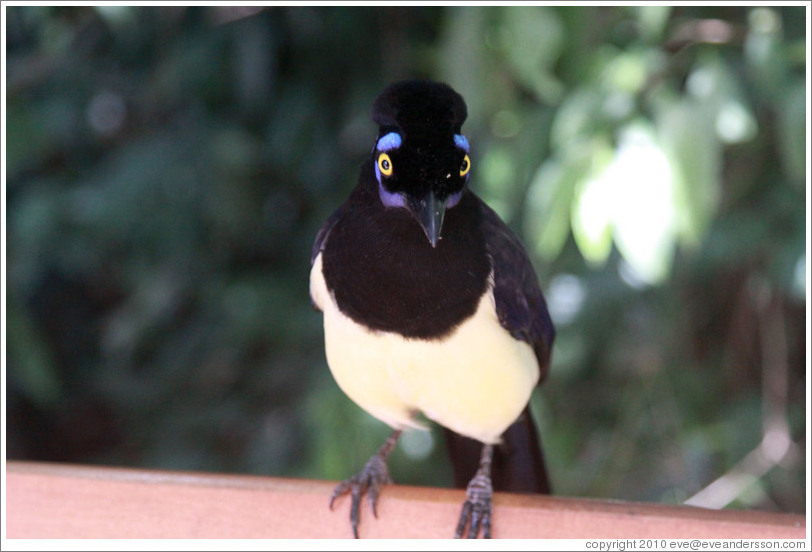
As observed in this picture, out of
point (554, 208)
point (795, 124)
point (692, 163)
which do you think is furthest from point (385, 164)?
point (795, 124)

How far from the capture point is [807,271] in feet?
7.23

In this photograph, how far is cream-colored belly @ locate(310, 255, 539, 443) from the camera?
1618mm

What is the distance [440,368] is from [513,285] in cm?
21

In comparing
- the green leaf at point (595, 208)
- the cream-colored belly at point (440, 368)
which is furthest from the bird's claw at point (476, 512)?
the green leaf at point (595, 208)

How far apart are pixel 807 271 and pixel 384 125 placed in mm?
1236

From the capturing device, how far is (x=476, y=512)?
1.69 m

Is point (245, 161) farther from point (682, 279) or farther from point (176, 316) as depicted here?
point (682, 279)

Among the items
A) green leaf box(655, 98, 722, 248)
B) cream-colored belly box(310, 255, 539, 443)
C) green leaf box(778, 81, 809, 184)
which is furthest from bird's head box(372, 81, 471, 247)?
green leaf box(778, 81, 809, 184)

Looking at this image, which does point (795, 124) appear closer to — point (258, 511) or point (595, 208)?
point (595, 208)

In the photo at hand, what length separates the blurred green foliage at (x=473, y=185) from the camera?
2066mm

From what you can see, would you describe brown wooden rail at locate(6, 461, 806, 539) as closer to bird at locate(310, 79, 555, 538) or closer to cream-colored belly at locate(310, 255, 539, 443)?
bird at locate(310, 79, 555, 538)

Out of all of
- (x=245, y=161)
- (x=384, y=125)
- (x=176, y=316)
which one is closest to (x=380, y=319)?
(x=384, y=125)

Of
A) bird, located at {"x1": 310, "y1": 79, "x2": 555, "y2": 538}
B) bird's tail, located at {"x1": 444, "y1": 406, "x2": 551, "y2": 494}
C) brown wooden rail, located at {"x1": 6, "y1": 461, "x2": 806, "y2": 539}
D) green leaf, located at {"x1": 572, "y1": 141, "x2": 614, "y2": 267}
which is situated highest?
green leaf, located at {"x1": 572, "y1": 141, "x2": 614, "y2": 267}

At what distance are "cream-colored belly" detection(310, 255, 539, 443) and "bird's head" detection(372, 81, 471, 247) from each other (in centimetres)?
28
